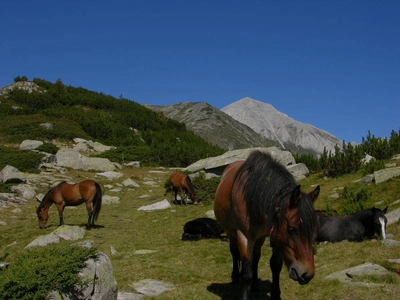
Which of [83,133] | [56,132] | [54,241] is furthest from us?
[83,133]

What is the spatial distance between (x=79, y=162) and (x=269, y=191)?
25.7 meters

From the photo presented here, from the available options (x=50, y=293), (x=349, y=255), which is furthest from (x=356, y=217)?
(x=50, y=293)

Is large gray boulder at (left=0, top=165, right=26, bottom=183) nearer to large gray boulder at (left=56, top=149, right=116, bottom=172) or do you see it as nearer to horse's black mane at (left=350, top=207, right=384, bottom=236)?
large gray boulder at (left=56, top=149, right=116, bottom=172)

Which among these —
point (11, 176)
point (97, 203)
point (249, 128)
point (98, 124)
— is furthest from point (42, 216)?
point (249, 128)

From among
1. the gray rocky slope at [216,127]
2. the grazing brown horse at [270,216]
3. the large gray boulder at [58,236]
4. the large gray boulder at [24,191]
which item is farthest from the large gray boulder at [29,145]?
the gray rocky slope at [216,127]

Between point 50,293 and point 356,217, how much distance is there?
24.5 feet

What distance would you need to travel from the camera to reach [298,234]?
12.5 ft

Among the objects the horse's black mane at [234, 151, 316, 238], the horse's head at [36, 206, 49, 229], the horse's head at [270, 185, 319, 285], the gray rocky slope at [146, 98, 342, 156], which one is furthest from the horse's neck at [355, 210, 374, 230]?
the gray rocky slope at [146, 98, 342, 156]

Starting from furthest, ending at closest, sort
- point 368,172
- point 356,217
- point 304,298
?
1. point 368,172
2. point 356,217
3. point 304,298

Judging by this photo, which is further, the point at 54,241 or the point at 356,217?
the point at 54,241

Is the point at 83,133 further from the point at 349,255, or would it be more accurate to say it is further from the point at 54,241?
the point at 349,255

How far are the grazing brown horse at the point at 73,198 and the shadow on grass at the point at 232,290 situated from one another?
8.55 meters

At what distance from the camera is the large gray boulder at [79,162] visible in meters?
27.4

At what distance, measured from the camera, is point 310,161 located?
80.9 feet
